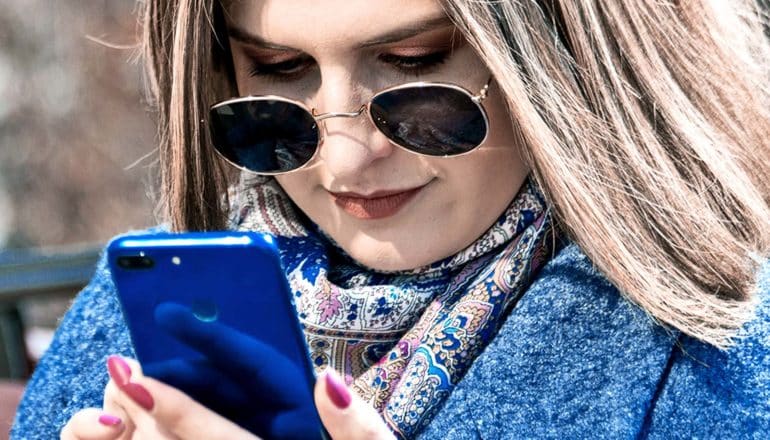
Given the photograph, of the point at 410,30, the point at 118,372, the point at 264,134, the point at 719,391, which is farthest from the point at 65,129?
the point at 719,391

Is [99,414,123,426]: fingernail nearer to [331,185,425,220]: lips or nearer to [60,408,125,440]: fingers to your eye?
[60,408,125,440]: fingers

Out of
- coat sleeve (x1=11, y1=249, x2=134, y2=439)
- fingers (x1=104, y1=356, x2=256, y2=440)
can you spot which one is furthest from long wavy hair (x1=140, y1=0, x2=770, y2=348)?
coat sleeve (x1=11, y1=249, x2=134, y2=439)

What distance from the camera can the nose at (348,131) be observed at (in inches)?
64.7

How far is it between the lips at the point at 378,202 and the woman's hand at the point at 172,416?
436mm

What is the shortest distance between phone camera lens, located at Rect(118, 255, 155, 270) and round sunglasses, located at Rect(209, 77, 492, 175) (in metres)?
0.39

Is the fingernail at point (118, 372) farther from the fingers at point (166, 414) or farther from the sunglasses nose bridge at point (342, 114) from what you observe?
the sunglasses nose bridge at point (342, 114)

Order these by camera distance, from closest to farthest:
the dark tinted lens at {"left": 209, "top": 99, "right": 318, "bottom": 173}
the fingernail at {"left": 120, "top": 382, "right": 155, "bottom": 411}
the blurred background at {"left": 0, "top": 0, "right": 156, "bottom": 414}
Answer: the fingernail at {"left": 120, "top": 382, "right": 155, "bottom": 411}
the dark tinted lens at {"left": 209, "top": 99, "right": 318, "bottom": 173}
the blurred background at {"left": 0, "top": 0, "right": 156, "bottom": 414}

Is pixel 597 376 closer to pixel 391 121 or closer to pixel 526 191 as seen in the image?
pixel 526 191

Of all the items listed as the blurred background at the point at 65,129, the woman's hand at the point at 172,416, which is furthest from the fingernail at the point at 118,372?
the blurred background at the point at 65,129

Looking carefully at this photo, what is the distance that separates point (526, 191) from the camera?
5.75ft

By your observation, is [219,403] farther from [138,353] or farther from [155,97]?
[155,97]

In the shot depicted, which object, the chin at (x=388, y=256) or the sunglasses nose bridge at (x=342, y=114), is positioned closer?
the sunglasses nose bridge at (x=342, y=114)

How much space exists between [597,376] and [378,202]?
1.30 ft

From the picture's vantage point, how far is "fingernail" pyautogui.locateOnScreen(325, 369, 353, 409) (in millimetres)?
1282
